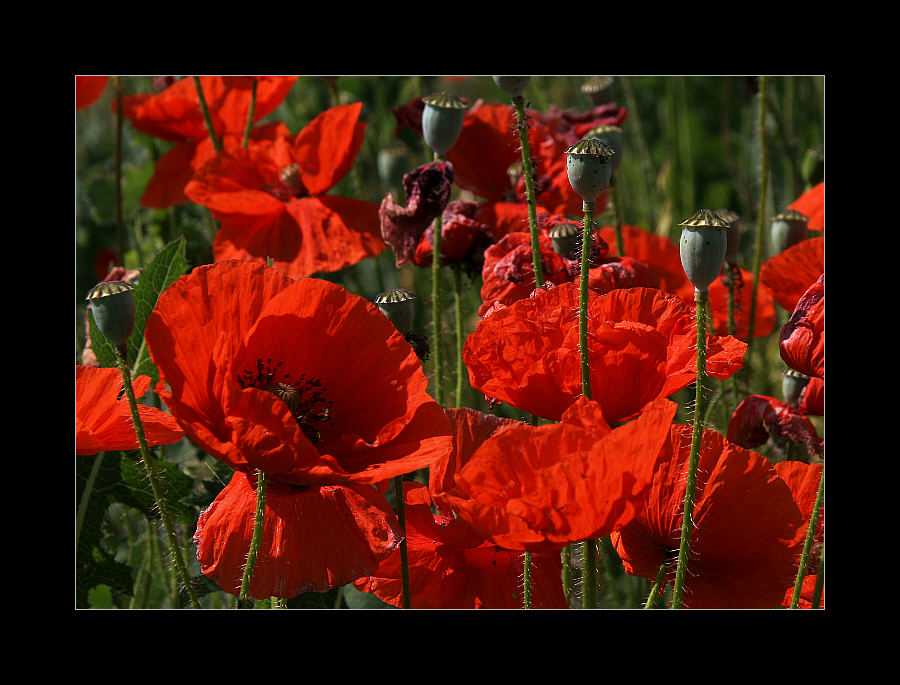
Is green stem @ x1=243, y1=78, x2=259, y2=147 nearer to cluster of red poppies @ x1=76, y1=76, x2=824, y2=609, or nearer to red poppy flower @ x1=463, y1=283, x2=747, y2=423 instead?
cluster of red poppies @ x1=76, y1=76, x2=824, y2=609

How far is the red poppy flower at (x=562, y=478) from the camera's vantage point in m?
0.82

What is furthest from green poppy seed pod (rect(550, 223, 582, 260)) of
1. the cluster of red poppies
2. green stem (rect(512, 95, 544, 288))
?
green stem (rect(512, 95, 544, 288))

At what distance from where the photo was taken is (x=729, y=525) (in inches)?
40.0

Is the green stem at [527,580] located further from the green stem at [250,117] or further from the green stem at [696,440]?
the green stem at [250,117]

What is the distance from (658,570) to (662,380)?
20 centimetres

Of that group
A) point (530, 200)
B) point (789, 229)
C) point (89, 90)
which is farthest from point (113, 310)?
point (789, 229)

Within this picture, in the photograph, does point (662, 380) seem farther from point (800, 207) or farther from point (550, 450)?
point (800, 207)

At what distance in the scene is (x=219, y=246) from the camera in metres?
1.62

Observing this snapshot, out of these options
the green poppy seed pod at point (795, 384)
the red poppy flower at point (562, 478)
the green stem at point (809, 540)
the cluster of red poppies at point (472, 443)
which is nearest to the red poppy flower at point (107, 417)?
the cluster of red poppies at point (472, 443)

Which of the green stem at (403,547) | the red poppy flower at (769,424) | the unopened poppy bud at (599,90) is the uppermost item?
the unopened poppy bud at (599,90)

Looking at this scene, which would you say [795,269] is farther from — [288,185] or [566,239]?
[288,185]

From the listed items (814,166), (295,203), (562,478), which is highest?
(814,166)

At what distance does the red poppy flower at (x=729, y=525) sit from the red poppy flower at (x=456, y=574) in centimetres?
9

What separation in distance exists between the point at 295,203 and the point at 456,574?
2.75 ft
